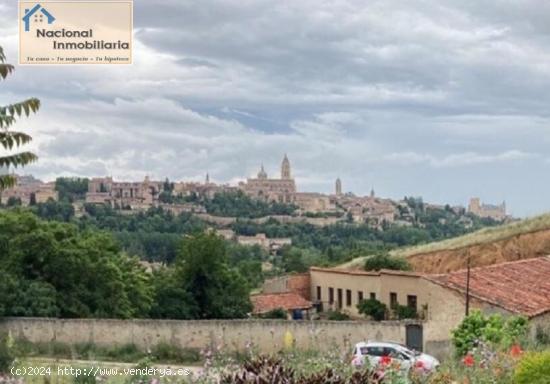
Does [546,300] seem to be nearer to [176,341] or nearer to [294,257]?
[176,341]

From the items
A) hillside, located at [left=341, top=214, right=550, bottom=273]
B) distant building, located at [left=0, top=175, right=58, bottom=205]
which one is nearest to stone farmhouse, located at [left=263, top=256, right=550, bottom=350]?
hillside, located at [left=341, top=214, right=550, bottom=273]

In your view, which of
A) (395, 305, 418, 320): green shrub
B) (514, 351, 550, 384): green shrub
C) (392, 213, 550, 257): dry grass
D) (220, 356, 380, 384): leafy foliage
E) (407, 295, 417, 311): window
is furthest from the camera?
(392, 213, 550, 257): dry grass

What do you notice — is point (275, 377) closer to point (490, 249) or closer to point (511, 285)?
point (511, 285)

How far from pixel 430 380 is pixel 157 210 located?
118 metres

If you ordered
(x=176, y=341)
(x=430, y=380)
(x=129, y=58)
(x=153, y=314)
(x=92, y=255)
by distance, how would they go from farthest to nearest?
(x=153, y=314) < (x=92, y=255) < (x=176, y=341) < (x=129, y=58) < (x=430, y=380)

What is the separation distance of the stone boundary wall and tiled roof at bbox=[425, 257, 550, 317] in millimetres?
2274

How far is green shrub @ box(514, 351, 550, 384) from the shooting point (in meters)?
6.70

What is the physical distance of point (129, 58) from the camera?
17859 mm

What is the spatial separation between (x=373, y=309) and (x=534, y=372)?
2489cm

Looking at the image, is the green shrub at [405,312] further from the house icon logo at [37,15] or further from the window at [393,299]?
the house icon logo at [37,15]

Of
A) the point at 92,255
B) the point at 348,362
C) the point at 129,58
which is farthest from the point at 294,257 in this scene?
the point at 348,362

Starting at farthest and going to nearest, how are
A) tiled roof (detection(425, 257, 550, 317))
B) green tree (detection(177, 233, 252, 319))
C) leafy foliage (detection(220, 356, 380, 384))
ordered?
green tree (detection(177, 233, 252, 319)), tiled roof (detection(425, 257, 550, 317)), leafy foliage (detection(220, 356, 380, 384))

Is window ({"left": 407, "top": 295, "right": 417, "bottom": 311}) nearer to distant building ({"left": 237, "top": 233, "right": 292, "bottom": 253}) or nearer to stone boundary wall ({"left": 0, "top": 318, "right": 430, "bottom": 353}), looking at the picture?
stone boundary wall ({"left": 0, "top": 318, "right": 430, "bottom": 353})

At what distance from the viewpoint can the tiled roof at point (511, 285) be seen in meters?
21.9
